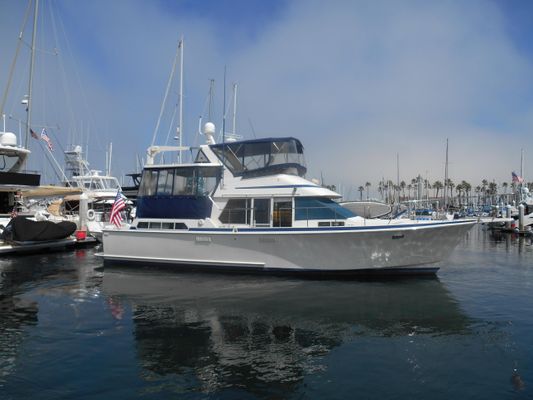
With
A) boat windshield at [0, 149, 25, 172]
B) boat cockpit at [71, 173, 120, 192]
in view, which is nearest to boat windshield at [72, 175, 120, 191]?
boat cockpit at [71, 173, 120, 192]

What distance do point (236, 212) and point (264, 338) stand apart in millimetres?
6769

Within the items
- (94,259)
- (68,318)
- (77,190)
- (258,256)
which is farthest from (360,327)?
(77,190)

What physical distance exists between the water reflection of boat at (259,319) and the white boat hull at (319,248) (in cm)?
53

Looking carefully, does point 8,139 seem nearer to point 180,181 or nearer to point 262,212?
point 180,181

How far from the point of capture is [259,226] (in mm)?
13516

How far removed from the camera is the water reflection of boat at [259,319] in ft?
21.2

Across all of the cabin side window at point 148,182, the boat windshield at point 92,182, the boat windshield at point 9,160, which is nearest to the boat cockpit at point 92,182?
the boat windshield at point 92,182

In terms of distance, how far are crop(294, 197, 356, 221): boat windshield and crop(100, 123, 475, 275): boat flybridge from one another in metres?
0.03

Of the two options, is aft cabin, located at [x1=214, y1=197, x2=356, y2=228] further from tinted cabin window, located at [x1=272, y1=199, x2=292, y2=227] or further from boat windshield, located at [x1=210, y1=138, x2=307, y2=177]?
boat windshield, located at [x1=210, y1=138, x2=307, y2=177]

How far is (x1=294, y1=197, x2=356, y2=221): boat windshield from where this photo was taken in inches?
514

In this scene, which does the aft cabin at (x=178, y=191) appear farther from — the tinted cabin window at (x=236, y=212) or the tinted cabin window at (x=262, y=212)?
the tinted cabin window at (x=262, y=212)

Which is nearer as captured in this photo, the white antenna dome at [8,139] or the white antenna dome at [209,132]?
the white antenna dome at [209,132]

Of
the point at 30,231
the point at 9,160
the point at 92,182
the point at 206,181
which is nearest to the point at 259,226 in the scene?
the point at 206,181

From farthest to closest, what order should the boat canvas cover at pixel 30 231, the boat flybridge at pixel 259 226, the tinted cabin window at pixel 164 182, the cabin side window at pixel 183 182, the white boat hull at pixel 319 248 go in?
the boat canvas cover at pixel 30 231
the tinted cabin window at pixel 164 182
the cabin side window at pixel 183 182
the boat flybridge at pixel 259 226
the white boat hull at pixel 319 248
